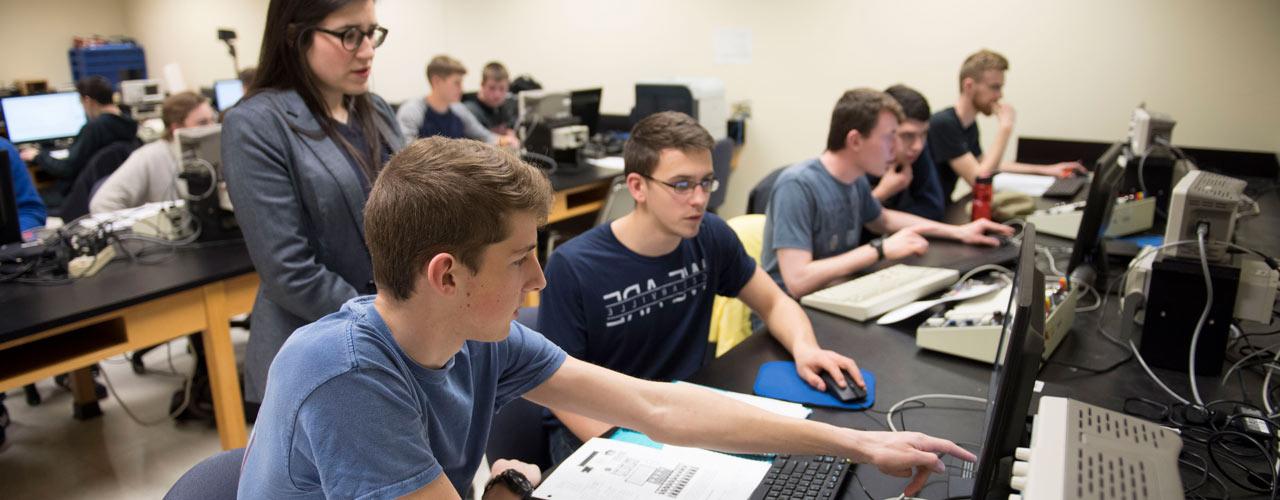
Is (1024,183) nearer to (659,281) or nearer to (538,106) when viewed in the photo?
(538,106)

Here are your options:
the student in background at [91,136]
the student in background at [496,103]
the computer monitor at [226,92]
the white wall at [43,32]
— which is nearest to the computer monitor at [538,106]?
the student in background at [496,103]

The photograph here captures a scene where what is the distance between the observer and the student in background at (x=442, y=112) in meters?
4.86

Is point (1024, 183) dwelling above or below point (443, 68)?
below

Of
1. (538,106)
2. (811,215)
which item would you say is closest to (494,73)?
(538,106)

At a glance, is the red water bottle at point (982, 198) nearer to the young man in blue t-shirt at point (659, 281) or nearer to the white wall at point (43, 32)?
the young man in blue t-shirt at point (659, 281)

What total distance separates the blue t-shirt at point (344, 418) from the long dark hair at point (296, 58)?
921 mm

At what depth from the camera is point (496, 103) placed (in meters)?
5.84

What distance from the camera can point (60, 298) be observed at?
7.23 feet

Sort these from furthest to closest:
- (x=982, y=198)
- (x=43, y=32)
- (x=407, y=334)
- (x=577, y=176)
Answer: (x=43, y=32)
(x=577, y=176)
(x=982, y=198)
(x=407, y=334)

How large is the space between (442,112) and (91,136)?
1986 millimetres

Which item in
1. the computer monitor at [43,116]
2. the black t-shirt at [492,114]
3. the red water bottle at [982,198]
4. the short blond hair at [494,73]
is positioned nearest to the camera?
the red water bottle at [982,198]

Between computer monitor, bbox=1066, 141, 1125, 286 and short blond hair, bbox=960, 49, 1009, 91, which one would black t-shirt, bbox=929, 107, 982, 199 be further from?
computer monitor, bbox=1066, 141, 1125, 286

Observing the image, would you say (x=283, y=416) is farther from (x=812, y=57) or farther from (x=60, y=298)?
(x=812, y=57)

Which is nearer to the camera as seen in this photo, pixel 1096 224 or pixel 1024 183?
pixel 1096 224
